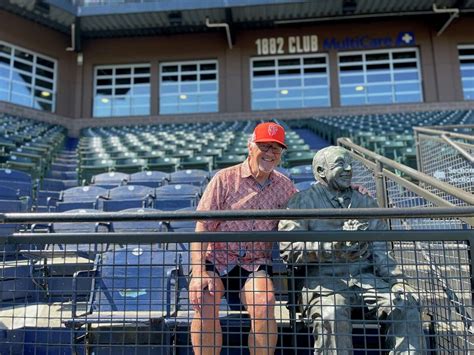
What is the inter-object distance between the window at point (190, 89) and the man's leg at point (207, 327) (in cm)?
1628

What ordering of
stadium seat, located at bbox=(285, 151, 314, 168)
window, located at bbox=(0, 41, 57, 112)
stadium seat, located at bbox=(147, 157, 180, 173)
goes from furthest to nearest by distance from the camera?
window, located at bbox=(0, 41, 57, 112)
stadium seat, located at bbox=(147, 157, 180, 173)
stadium seat, located at bbox=(285, 151, 314, 168)

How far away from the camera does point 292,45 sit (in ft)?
58.9

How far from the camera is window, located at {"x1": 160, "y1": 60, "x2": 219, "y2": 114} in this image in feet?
60.4

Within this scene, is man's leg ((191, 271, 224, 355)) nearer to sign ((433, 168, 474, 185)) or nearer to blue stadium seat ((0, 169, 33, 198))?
sign ((433, 168, 474, 185))

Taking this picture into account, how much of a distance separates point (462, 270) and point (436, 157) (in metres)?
4.22

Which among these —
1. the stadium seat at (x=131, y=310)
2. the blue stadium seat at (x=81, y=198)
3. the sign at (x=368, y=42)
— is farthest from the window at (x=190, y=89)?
the stadium seat at (x=131, y=310)

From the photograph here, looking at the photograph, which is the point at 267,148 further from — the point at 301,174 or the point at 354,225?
the point at 301,174

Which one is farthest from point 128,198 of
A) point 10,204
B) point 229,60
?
point 229,60

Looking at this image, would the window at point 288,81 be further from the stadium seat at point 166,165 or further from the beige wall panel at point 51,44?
the stadium seat at point 166,165

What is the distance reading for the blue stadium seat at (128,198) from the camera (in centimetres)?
549

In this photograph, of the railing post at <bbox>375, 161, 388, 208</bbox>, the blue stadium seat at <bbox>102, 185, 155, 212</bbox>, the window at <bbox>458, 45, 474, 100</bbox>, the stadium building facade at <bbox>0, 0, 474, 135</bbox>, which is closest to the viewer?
the railing post at <bbox>375, 161, 388, 208</bbox>

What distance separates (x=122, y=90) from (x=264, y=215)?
18.0 m

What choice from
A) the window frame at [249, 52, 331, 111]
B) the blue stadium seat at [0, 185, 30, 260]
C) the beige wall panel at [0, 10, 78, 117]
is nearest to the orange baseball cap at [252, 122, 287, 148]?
the blue stadium seat at [0, 185, 30, 260]

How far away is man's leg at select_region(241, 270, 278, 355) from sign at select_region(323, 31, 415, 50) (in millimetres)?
16951
